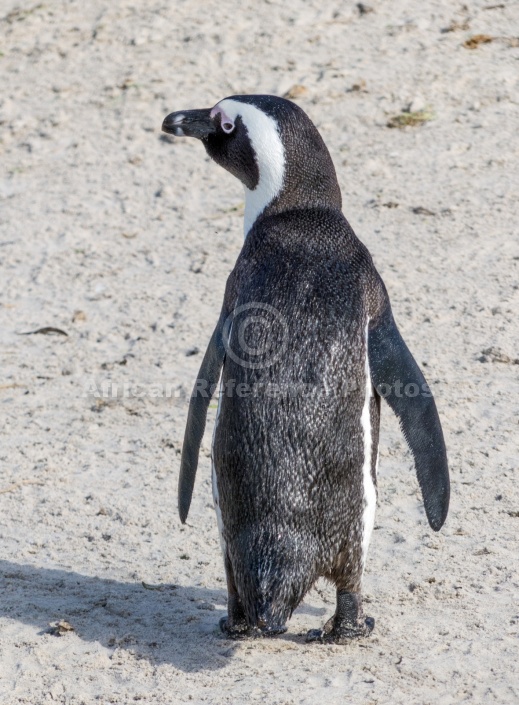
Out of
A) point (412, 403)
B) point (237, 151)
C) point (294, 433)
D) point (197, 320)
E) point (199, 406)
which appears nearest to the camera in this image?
point (294, 433)

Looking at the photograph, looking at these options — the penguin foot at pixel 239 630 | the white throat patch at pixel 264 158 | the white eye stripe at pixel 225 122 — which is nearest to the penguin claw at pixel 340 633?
the penguin foot at pixel 239 630

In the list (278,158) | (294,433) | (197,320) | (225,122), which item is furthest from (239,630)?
(197,320)

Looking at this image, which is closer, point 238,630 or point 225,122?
point 238,630

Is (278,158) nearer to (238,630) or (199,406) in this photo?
(199,406)

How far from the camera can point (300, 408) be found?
3.11 meters

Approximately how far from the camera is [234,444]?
3160 mm

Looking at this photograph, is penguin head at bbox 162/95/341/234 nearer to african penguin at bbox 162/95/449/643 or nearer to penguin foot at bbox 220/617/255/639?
african penguin at bbox 162/95/449/643

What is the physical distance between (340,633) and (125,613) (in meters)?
0.72

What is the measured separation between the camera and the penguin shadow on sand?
3.32 metres

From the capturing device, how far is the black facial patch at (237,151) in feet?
12.0

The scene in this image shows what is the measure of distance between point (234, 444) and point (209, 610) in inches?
30.6

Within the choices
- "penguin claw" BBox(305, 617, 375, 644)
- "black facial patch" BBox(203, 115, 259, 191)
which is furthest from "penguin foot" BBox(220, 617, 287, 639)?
"black facial patch" BBox(203, 115, 259, 191)

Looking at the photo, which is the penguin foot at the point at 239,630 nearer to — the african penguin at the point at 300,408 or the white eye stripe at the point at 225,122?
the african penguin at the point at 300,408

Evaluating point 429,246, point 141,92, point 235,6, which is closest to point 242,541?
point 429,246
